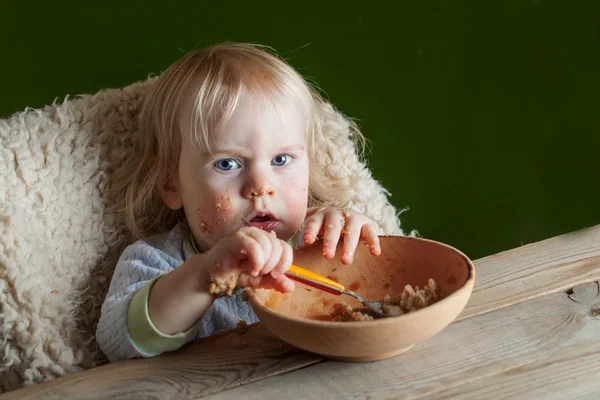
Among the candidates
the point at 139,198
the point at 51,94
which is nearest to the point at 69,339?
the point at 139,198

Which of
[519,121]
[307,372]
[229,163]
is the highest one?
[229,163]

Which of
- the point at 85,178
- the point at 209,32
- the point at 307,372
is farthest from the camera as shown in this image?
Result: the point at 209,32

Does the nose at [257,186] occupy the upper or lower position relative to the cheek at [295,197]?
upper

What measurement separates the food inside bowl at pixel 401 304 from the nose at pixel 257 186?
25 centimetres

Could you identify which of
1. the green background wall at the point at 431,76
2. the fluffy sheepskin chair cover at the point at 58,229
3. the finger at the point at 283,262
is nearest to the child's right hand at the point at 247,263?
the finger at the point at 283,262

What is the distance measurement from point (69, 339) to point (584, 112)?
1.59 meters

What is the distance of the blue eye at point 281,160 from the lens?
1.22 meters

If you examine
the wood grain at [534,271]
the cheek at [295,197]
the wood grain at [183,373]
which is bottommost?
the wood grain at [534,271]

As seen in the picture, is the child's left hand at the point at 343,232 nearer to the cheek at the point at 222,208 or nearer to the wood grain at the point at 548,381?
the cheek at the point at 222,208

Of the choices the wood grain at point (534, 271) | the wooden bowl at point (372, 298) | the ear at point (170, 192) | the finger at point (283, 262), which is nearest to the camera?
the wooden bowl at point (372, 298)

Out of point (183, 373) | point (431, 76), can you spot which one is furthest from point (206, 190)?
point (431, 76)

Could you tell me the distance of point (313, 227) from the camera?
1138 mm

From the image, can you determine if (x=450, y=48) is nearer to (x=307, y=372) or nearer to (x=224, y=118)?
(x=224, y=118)

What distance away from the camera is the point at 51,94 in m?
1.62
